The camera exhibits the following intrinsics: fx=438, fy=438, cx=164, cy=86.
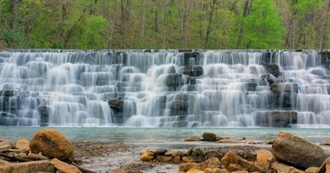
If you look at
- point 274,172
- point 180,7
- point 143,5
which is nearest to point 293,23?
point 180,7

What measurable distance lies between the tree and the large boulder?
47.8m

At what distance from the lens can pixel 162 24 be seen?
62094 millimetres

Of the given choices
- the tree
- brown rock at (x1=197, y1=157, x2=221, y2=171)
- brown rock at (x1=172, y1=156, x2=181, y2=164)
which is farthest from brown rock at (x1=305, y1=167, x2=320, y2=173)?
the tree

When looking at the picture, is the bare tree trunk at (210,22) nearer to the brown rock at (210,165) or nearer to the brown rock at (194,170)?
the brown rock at (210,165)

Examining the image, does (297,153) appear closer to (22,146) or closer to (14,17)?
(22,146)

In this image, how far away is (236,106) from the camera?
110 ft

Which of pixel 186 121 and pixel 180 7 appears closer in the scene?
pixel 186 121

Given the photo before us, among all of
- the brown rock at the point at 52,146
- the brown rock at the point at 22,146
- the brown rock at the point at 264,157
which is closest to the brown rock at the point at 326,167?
the brown rock at the point at 264,157

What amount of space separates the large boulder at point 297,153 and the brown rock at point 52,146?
3891 mm

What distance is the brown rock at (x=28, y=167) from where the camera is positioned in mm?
6098

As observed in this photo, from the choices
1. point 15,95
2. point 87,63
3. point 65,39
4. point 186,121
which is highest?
point 65,39

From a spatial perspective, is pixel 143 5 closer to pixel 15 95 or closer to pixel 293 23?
pixel 293 23

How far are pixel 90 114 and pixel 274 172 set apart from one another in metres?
26.9

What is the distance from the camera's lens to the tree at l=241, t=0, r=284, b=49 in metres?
54.9
